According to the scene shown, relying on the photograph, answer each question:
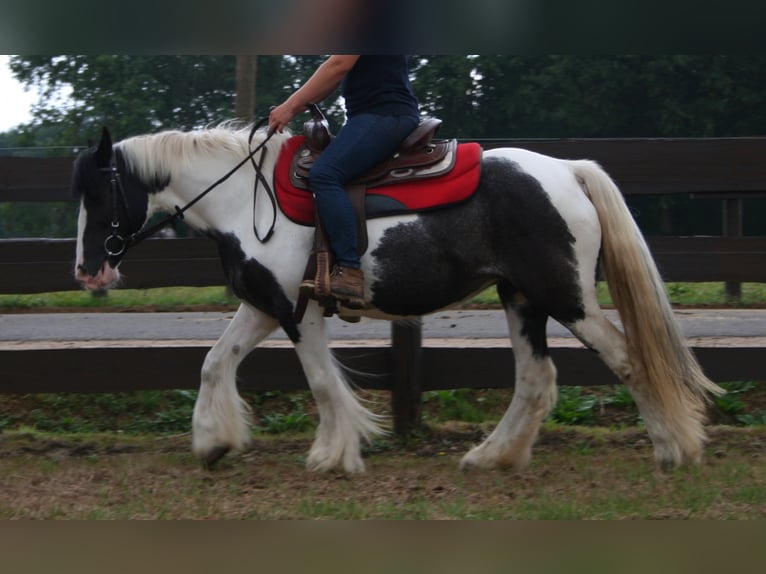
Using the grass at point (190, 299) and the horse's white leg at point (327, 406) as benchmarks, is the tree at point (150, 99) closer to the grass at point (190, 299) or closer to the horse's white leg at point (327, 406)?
the grass at point (190, 299)

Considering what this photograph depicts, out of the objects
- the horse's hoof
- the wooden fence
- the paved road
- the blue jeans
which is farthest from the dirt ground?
the paved road

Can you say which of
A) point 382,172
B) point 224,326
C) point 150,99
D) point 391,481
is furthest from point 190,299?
point 391,481

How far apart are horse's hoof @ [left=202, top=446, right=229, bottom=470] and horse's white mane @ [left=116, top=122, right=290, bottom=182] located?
1.55 metres

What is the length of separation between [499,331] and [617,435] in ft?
6.80

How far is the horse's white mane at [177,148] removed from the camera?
5.08 meters

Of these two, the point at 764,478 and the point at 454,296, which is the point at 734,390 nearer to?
the point at 764,478

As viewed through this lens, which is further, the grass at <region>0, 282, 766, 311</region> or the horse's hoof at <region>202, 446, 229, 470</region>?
the grass at <region>0, 282, 766, 311</region>

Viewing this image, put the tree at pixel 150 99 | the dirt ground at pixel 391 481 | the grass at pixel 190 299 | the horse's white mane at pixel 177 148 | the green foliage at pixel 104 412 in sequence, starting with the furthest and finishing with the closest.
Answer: the tree at pixel 150 99 < the grass at pixel 190 299 < the green foliage at pixel 104 412 < the horse's white mane at pixel 177 148 < the dirt ground at pixel 391 481

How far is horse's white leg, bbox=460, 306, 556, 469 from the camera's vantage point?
494 cm

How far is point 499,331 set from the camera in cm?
754

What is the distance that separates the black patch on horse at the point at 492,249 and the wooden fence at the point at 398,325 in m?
0.89

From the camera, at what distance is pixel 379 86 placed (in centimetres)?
469

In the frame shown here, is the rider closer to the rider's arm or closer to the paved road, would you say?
the rider's arm

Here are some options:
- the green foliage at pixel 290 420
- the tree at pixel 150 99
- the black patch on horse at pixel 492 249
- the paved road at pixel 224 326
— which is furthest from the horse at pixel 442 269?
the tree at pixel 150 99
